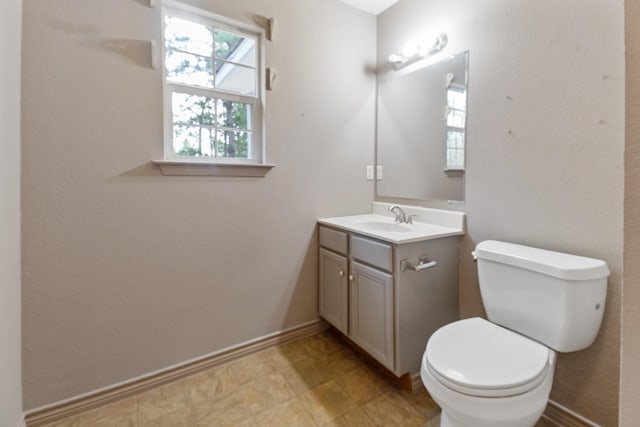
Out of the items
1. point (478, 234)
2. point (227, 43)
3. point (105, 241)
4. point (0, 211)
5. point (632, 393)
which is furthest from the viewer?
point (227, 43)

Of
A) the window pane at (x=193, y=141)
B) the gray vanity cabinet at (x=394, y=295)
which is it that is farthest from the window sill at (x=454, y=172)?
the window pane at (x=193, y=141)

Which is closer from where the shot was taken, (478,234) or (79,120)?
(79,120)

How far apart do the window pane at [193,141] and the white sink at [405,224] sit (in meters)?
0.86

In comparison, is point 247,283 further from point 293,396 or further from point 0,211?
point 0,211

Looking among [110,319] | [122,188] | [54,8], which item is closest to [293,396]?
[110,319]

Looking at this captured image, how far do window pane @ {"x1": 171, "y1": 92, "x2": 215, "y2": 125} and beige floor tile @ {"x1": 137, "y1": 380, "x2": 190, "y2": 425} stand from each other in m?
1.46

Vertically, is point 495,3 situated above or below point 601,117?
above

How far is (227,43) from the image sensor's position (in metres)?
1.84

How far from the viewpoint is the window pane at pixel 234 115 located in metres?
1.83

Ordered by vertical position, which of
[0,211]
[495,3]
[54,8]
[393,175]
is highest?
[495,3]

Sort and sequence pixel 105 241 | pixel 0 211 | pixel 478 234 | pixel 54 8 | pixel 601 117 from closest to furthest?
pixel 0 211 < pixel 601 117 < pixel 54 8 < pixel 105 241 < pixel 478 234

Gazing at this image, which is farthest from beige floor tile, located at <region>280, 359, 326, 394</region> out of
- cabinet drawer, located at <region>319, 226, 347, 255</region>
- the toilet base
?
the toilet base

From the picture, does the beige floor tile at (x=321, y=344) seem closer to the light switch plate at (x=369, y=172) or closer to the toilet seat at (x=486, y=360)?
the toilet seat at (x=486, y=360)

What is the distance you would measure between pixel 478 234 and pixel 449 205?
0.25 m
